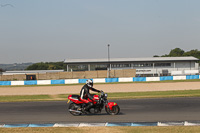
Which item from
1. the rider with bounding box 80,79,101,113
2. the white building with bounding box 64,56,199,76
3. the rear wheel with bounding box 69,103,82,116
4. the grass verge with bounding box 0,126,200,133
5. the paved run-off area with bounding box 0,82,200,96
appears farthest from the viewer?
the white building with bounding box 64,56,199,76

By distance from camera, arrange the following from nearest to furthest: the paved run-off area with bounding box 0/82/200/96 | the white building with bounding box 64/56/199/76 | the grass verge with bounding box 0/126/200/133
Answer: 1. the grass verge with bounding box 0/126/200/133
2. the paved run-off area with bounding box 0/82/200/96
3. the white building with bounding box 64/56/199/76

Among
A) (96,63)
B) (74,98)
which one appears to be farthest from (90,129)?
(96,63)

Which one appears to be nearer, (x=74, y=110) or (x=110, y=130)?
(x=110, y=130)

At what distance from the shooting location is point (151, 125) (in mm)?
10508

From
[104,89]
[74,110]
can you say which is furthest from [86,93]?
[104,89]

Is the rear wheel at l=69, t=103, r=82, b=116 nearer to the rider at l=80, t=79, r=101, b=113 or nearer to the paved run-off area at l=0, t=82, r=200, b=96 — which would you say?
the rider at l=80, t=79, r=101, b=113

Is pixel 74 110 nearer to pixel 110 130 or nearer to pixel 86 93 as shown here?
pixel 86 93

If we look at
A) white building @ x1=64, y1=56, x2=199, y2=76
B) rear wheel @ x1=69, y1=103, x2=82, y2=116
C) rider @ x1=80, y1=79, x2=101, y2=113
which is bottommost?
rear wheel @ x1=69, y1=103, x2=82, y2=116

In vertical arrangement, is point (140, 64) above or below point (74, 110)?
above

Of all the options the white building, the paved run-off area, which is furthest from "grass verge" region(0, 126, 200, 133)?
the white building

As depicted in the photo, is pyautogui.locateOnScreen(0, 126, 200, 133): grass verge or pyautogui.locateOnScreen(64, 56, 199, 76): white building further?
pyautogui.locateOnScreen(64, 56, 199, 76): white building

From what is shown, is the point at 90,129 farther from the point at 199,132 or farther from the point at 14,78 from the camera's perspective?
the point at 14,78

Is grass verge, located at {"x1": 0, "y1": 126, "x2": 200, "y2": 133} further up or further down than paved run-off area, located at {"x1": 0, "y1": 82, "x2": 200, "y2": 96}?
further up

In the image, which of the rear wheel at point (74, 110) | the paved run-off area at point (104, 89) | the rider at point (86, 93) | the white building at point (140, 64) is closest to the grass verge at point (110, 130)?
the rider at point (86, 93)
